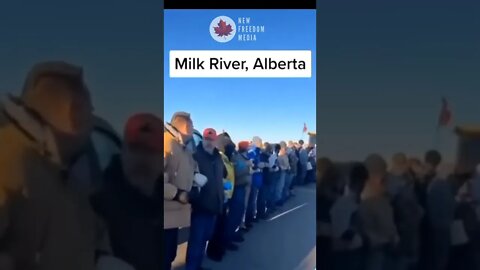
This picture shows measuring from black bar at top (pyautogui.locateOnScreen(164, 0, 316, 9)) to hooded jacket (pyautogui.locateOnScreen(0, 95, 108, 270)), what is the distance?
2.45ft

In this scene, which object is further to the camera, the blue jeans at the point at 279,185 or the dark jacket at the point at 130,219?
the blue jeans at the point at 279,185

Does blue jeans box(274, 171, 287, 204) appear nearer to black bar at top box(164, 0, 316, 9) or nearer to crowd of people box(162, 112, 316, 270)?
crowd of people box(162, 112, 316, 270)

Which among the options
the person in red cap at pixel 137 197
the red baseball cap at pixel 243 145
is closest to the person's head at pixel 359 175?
the red baseball cap at pixel 243 145

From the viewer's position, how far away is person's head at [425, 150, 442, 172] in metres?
2.38

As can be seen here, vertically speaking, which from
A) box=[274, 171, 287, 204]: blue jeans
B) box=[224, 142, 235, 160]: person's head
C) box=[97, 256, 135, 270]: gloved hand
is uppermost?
box=[224, 142, 235, 160]: person's head

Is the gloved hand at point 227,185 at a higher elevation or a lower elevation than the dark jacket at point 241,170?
lower

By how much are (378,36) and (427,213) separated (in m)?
0.76

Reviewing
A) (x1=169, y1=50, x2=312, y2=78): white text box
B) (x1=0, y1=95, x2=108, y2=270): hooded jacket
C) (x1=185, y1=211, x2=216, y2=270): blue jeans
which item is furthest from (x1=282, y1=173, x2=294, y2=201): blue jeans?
(x1=0, y1=95, x2=108, y2=270): hooded jacket

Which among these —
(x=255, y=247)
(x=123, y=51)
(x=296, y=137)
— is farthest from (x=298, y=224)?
(x=123, y=51)

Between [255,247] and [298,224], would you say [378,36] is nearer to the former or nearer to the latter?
[298,224]

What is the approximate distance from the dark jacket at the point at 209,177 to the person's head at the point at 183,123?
7 cm

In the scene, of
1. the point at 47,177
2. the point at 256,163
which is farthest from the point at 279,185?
the point at 47,177

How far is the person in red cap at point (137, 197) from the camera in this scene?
7.70 feet

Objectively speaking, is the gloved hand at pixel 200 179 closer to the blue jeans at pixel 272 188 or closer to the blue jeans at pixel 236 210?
the blue jeans at pixel 236 210
